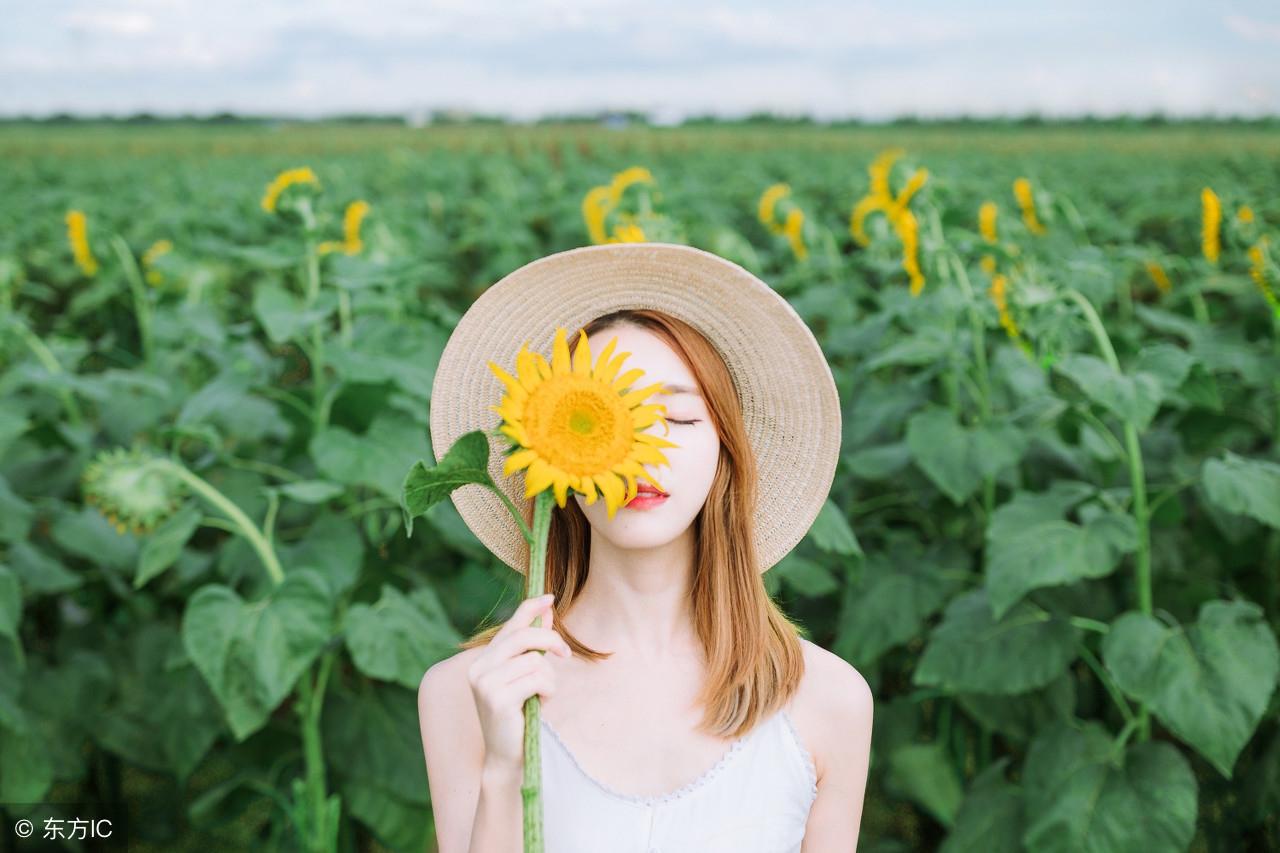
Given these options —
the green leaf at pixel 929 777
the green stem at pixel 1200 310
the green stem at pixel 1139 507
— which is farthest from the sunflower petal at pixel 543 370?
the green stem at pixel 1200 310

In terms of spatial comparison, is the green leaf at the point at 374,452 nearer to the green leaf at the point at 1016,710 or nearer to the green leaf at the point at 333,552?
the green leaf at the point at 333,552

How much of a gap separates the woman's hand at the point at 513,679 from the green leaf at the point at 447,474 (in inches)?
4.9

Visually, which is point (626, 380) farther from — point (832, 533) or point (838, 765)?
point (832, 533)

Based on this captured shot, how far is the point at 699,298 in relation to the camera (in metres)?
1.32

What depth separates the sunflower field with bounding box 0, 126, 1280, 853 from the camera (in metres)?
2.11

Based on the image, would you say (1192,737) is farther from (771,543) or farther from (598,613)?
(598,613)

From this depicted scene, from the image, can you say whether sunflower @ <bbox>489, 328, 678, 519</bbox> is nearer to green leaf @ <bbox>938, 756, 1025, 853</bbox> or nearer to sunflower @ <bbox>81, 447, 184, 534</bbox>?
sunflower @ <bbox>81, 447, 184, 534</bbox>

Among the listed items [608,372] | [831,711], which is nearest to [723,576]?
[831,711]

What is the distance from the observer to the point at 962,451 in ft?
8.21

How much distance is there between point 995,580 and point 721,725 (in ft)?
3.35

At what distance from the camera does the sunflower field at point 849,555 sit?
2107 millimetres

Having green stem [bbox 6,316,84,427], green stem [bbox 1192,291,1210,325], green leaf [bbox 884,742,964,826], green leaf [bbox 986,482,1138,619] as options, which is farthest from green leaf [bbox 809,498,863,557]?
green stem [bbox 6,316,84,427]

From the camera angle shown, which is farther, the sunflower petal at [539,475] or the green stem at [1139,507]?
the green stem at [1139,507]

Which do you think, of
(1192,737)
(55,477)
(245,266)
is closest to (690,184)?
(245,266)
